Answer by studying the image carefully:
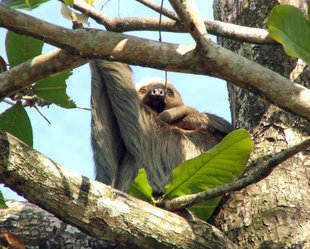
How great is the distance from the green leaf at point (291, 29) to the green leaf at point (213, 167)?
982mm

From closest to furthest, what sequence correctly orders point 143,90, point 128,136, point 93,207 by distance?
point 93,207, point 128,136, point 143,90

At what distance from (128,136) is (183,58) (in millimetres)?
2939

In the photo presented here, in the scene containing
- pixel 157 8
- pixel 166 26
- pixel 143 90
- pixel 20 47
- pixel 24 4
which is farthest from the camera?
pixel 143 90

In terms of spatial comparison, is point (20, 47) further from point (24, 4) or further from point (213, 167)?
point (213, 167)

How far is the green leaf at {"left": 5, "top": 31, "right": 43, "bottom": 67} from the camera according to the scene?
3.97 m

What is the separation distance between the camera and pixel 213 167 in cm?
405

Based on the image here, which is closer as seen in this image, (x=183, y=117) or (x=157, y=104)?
(x=183, y=117)

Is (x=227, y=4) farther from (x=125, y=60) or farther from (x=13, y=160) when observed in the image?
(x=13, y=160)

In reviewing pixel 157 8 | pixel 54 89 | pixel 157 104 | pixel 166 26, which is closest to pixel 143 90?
pixel 157 104

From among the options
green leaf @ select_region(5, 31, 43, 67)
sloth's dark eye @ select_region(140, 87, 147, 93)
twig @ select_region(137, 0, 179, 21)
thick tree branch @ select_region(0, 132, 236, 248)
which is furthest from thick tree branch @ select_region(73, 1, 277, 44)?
sloth's dark eye @ select_region(140, 87, 147, 93)

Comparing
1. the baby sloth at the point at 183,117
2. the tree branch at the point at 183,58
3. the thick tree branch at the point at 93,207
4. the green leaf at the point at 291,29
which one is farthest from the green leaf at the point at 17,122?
the baby sloth at the point at 183,117

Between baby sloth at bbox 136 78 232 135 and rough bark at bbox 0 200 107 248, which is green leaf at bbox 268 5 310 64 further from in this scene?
baby sloth at bbox 136 78 232 135

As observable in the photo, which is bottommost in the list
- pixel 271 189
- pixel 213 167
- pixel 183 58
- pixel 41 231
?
pixel 41 231

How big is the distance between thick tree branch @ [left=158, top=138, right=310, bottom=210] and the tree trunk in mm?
836
